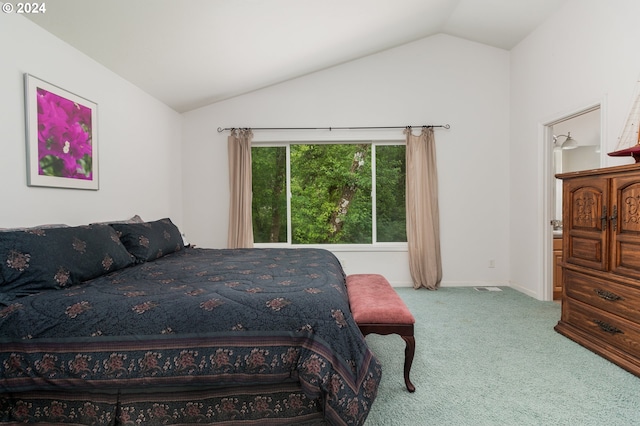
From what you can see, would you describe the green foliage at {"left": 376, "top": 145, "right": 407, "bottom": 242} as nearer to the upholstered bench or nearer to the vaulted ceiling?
the vaulted ceiling

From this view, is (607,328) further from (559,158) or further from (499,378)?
(559,158)

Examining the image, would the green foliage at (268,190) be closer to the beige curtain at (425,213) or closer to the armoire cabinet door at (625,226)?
the beige curtain at (425,213)

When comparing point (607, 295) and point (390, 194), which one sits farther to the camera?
point (390, 194)

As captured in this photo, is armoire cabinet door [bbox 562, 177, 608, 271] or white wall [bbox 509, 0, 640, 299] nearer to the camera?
armoire cabinet door [bbox 562, 177, 608, 271]

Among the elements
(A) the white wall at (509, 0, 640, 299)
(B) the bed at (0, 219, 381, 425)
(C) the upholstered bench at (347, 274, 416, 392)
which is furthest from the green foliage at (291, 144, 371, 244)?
(B) the bed at (0, 219, 381, 425)

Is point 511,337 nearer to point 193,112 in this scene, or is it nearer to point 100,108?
point 100,108

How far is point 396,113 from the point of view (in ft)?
14.5

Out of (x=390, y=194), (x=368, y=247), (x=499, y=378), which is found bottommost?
(x=499, y=378)

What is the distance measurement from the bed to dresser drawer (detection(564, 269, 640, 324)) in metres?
1.92

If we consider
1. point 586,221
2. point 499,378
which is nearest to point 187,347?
point 499,378

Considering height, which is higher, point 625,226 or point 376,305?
point 625,226

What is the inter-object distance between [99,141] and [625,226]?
418 centimetres

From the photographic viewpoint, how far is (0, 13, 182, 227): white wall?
6.79 ft

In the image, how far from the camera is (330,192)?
4.62 m
